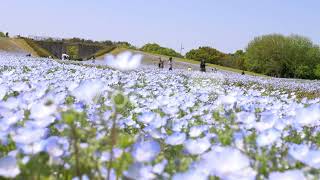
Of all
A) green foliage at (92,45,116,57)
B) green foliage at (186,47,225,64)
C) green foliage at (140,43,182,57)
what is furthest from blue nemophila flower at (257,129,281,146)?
green foliage at (186,47,225,64)

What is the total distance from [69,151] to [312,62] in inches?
2557

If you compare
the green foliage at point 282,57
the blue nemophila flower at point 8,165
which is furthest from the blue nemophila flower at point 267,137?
the green foliage at point 282,57

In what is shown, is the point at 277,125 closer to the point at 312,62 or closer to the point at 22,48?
the point at 22,48

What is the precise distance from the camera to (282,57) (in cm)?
6238

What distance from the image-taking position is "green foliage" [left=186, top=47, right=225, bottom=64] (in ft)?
236

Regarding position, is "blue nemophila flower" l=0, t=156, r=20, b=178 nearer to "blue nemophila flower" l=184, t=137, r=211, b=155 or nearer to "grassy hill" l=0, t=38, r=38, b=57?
"blue nemophila flower" l=184, t=137, r=211, b=155

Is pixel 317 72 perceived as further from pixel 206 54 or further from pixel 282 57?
pixel 206 54

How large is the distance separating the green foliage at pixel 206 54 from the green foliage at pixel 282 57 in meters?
7.34

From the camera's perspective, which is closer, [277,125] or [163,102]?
[277,125]

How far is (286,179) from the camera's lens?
152cm

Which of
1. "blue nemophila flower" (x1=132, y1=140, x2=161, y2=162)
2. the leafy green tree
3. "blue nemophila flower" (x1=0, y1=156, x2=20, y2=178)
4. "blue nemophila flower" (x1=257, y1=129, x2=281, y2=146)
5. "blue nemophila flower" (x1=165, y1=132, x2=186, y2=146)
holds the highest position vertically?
"blue nemophila flower" (x1=257, y1=129, x2=281, y2=146)

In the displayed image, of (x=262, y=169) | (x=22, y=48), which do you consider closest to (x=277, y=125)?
(x=262, y=169)

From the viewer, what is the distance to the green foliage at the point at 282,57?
2437 inches

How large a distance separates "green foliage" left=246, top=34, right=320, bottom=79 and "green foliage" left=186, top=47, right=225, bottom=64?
7.34 metres
